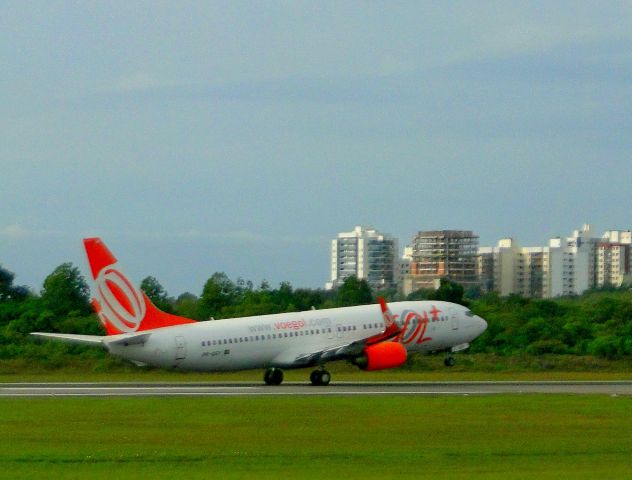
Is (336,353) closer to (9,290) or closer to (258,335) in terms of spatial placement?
(258,335)

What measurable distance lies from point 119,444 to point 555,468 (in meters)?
11.6

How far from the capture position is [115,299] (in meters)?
60.0

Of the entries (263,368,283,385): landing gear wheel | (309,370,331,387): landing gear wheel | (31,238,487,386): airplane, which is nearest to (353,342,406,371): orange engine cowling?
(31,238,487,386): airplane

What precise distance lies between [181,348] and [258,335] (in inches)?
157

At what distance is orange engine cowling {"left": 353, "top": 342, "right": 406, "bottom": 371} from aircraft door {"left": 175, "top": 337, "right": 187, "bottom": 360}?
8307mm

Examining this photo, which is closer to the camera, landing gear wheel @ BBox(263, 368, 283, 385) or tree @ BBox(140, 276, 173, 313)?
landing gear wheel @ BBox(263, 368, 283, 385)

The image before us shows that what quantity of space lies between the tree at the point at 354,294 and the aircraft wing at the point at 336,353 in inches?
1983

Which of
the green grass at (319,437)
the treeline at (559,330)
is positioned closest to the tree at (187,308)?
the treeline at (559,330)

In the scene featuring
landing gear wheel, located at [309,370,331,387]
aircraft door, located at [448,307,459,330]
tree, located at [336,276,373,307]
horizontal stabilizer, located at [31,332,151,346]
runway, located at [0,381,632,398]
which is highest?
tree, located at [336,276,373,307]

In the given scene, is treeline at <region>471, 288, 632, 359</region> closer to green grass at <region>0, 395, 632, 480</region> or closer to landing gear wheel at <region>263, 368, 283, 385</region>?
landing gear wheel at <region>263, 368, 283, 385</region>

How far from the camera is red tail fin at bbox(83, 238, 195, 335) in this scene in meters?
60.1

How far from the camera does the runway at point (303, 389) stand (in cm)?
5488

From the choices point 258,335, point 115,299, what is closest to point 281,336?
point 258,335

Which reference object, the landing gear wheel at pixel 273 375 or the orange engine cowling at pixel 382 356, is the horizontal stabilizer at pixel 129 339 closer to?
the landing gear wheel at pixel 273 375
